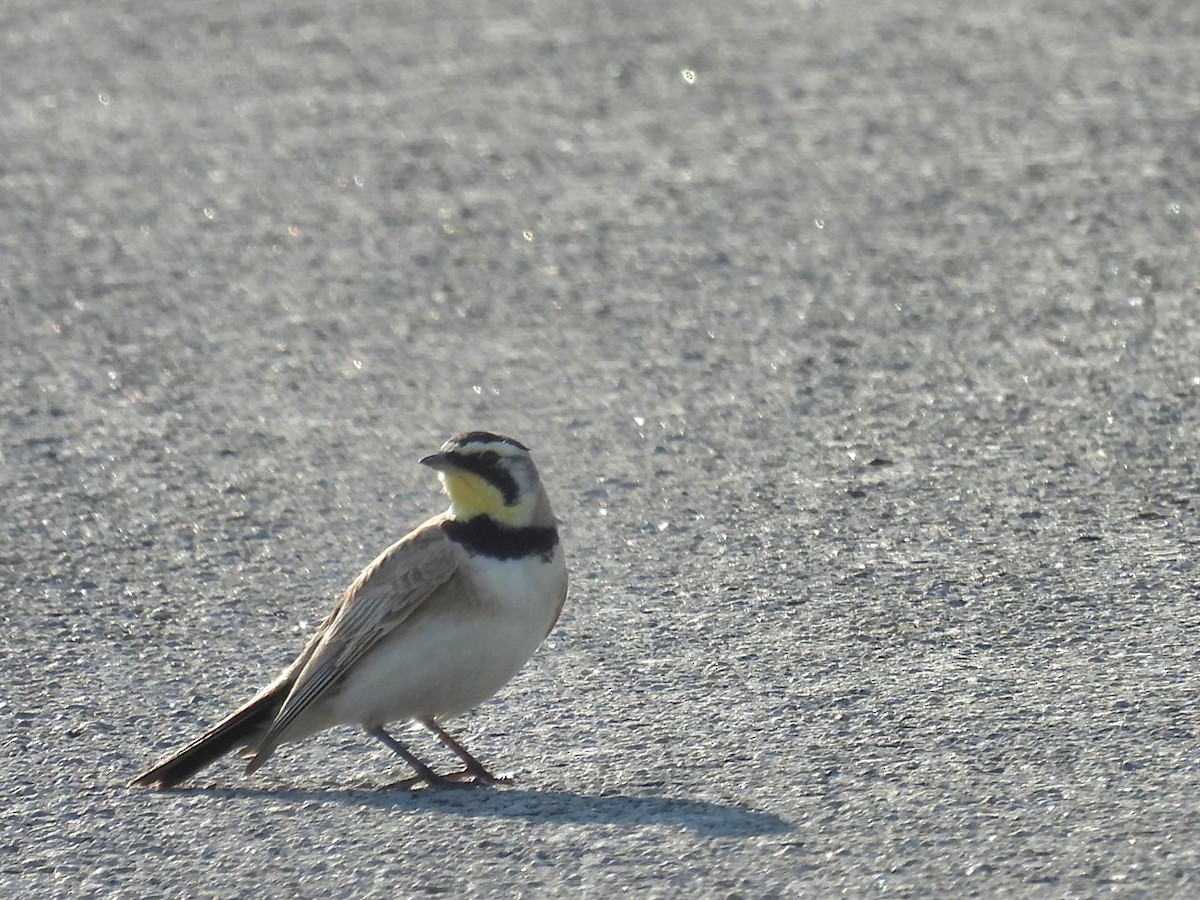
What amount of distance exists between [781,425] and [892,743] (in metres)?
2.89

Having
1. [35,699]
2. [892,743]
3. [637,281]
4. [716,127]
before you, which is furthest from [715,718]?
[716,127]

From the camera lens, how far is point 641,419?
8.26m

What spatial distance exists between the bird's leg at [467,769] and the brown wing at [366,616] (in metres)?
0.28

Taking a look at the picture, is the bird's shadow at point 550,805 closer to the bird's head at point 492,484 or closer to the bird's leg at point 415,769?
the bird's leg at point 415,769

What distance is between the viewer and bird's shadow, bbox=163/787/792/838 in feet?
16.0

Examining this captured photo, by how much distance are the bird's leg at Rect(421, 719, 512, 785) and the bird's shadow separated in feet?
0.15

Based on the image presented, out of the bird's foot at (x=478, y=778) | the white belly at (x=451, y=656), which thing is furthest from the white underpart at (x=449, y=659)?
the bird's foot at (x=478, y=778)

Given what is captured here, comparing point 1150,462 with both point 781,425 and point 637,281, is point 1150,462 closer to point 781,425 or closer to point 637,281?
point 781,425

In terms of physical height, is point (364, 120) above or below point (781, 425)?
above

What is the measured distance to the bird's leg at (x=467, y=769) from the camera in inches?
209

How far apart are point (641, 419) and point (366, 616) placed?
2974 millimetres

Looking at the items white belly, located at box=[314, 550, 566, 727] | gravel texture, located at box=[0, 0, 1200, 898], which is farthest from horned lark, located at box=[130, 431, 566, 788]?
gravel texture, located at box=[0, 0, 1200, 898]

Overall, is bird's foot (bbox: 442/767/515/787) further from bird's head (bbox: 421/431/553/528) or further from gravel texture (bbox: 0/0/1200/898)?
bird's head (bbox: 421/431/553/528)

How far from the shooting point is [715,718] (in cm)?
562
